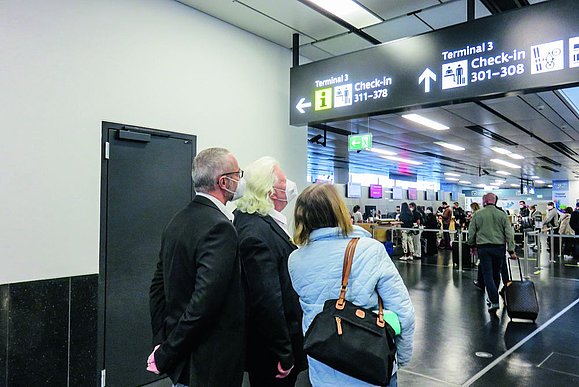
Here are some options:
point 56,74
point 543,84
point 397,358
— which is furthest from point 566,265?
point 56,74

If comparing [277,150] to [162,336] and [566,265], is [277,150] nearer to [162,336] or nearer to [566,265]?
[162,336]

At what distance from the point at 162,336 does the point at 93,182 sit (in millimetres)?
1510

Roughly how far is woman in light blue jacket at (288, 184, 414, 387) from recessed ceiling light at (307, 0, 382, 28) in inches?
85.8

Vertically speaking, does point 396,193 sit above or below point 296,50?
below

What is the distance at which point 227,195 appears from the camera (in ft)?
5.58

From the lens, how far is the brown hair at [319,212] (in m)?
1.53

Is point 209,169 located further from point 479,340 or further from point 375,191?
point 375,191

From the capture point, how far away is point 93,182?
2.70m

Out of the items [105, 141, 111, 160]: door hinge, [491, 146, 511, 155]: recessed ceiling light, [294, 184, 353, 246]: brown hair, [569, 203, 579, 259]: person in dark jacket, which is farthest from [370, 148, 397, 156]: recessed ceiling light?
[294, 184, 353, 246]: brown hair

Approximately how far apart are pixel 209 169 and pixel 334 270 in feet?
A: 2.10

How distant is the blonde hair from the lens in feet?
6.07

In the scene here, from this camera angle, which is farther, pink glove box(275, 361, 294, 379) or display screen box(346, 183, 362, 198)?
display screen box(346, 183, 362, 198)

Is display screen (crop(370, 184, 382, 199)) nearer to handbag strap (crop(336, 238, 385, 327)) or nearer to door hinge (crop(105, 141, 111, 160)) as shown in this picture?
door hinge (crop(105, 141, 111, 160))

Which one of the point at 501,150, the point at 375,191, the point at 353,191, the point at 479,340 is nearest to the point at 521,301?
the point at 479,340
